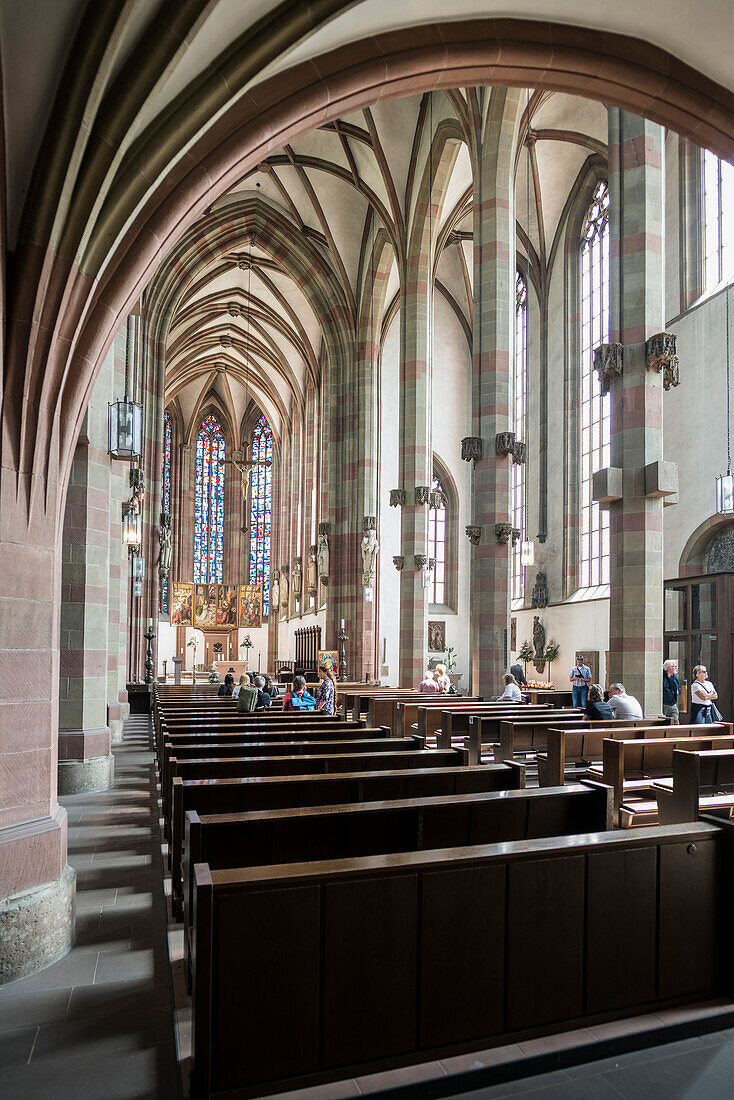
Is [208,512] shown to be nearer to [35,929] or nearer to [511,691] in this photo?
[511,691]

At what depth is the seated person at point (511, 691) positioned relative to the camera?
508 inches

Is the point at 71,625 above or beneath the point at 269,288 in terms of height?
beneath

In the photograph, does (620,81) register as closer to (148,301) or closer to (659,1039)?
(659,1039)

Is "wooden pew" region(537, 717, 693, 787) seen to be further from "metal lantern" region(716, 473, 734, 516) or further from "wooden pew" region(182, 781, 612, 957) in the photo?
"metal lantern" region(716, 473, 734, 516)

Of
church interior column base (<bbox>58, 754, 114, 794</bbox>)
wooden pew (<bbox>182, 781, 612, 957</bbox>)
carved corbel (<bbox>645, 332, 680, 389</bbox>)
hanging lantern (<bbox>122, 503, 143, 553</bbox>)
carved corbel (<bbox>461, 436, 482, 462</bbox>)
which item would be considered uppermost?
carved corbel (<bbox>645, 332, 680, 389</bbox>)

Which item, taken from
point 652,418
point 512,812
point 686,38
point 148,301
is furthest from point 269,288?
point 512,812

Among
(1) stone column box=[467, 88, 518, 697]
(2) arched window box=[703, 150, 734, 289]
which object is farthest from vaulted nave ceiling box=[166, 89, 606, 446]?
(2) arched window box=[703, 150, 734, 289]

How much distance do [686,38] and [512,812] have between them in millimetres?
7450

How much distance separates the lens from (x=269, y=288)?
101 feet

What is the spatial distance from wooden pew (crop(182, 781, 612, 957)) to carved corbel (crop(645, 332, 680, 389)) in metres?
8.19

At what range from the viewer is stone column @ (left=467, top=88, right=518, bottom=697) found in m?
15.1

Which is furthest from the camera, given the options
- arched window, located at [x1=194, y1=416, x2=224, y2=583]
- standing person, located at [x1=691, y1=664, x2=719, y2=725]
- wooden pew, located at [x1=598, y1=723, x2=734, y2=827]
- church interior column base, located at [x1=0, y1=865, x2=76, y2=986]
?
arched window, located at [x1=194, y1=416, x2=224, y2=583]

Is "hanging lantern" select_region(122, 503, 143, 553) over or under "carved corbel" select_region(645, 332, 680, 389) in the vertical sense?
under

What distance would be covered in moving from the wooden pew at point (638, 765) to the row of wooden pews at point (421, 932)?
82.8 inches
